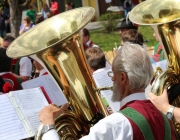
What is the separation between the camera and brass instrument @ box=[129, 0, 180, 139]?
8.41 ft

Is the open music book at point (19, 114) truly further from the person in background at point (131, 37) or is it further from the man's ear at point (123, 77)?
the person in background at point (131, 37)

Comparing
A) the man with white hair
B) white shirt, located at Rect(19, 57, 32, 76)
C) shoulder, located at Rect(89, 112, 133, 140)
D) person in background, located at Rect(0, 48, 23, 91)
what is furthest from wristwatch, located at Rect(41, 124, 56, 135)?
white shirt, located at Rect(19, 57, 32, 76)

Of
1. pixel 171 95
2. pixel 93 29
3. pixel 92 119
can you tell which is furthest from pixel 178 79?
pixel 93 29

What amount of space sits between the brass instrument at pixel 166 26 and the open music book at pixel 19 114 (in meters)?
0.84

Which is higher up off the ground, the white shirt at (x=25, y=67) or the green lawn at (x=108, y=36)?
the white shirt at (x=25, y=67)

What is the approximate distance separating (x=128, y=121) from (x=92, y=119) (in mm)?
601

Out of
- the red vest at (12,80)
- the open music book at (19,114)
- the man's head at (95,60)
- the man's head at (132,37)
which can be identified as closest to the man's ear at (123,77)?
the open music book at (19,114)

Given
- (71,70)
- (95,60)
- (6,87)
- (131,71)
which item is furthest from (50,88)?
(131,71)

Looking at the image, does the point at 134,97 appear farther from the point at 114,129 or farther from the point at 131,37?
the point at 131,37

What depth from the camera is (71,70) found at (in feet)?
8.20

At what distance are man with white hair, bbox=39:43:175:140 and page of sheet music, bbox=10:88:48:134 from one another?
40 centimetres

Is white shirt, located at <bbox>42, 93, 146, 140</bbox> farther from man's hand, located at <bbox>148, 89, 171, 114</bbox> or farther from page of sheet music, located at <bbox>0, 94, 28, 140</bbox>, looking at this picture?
page of sheet music, located at <bbox>0, 94, 28, 140</bbox>

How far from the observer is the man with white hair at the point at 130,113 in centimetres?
182

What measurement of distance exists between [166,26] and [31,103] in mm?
1136
